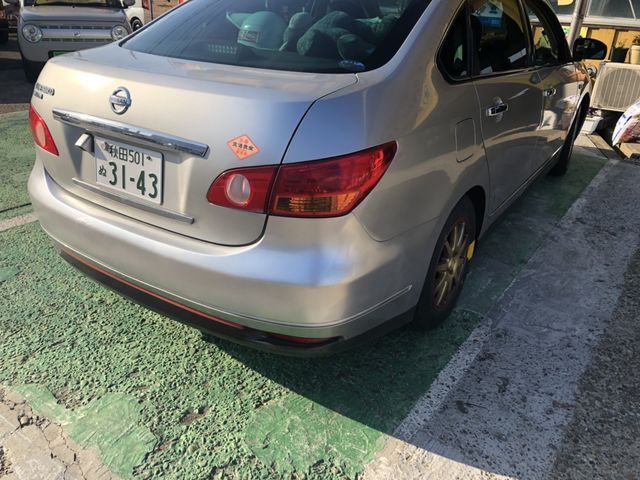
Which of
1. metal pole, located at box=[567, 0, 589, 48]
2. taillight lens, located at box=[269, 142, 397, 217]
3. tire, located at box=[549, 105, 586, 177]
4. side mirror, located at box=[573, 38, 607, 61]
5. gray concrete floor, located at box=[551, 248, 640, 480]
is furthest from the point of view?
metal pole, located at box=[567, 0, 589, 48]

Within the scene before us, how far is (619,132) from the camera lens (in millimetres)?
6219

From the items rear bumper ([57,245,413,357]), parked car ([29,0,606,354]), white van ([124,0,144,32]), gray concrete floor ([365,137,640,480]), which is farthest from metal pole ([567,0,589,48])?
white van ([124,0,144,32])

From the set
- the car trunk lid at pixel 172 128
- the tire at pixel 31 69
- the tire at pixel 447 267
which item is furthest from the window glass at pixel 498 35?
the tire at pixel 31 69

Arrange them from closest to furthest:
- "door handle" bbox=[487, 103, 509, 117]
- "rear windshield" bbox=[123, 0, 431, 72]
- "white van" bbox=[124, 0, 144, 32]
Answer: "rear windshield" bbox=[123, 0, 431, 72]
"door handle" bbox=[487, 103, 509, 117]
"white van" bbox=[124, 0, 144, 32]

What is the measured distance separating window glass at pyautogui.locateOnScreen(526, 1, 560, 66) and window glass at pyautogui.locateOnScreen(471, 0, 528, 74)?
267 millimetres

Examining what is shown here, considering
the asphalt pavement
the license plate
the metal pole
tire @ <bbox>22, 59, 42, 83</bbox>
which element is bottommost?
A: the asphalt pavement

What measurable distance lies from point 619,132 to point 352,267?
18.4 ft

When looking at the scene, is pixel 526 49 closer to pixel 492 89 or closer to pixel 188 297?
pixel 492 89

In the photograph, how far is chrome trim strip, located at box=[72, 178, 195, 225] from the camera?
1.93 m

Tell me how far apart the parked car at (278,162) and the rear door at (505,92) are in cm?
3

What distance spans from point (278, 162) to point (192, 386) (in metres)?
1.11

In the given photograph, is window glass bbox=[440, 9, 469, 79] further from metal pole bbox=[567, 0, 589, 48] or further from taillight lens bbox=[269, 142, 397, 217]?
metal pole bbox=[567, 0, 589, 48]

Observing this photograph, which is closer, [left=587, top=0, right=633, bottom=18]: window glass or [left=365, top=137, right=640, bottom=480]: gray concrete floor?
[left=365, top=137, right=640, bottom=480]: gray concrete floor

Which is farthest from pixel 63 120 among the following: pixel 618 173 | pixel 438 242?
pixel 618 173
